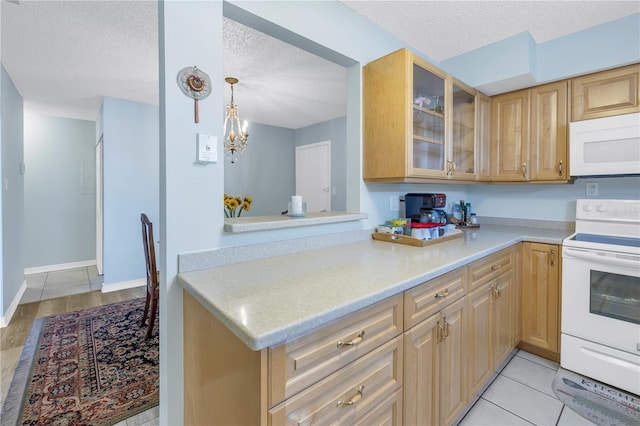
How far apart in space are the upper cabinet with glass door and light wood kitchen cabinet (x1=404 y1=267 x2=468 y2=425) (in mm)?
723

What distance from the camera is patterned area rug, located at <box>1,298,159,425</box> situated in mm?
1654

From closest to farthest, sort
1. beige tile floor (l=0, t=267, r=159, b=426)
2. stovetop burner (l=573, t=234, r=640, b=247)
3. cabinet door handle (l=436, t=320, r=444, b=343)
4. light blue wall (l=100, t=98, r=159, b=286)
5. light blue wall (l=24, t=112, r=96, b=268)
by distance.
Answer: cabinet door handle (l=436, t=320, r=444, b=343) → stovetop burner (l=573, t=234, r=640, b=247) → beige tile floor (l=0, t=267, r=159, b=426) → light blue wall (l=100, t=98, r=159, b=286) → light blue wall (l=24, t=112, r=96, b=268)

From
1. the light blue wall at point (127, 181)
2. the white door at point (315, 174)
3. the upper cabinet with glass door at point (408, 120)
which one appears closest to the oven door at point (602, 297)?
the upper cabinet with glass door at point (408, 120)

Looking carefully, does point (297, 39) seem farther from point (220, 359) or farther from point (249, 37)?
point (220, 359)

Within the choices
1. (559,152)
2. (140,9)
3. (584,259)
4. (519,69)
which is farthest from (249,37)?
(584,259)

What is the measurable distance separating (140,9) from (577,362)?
3.61m

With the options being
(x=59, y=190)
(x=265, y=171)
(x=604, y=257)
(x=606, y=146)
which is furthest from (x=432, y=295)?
(x=59, y=190)

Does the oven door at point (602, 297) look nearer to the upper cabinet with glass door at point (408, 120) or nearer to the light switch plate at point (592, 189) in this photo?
the light switch plate at point (592, 189)

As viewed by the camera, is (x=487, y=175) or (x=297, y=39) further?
(x=487, y=175)

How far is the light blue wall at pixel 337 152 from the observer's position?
15.6 feet

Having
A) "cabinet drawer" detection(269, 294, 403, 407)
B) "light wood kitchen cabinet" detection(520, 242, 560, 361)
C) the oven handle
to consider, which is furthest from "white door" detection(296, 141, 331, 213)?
"cabinet drawer" detection(269, 294, 403, 407)

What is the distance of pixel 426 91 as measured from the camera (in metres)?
1.95

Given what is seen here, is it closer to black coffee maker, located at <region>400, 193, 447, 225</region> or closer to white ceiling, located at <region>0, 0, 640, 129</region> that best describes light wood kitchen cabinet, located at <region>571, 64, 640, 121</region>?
white ceiling, located at <region>0, 0, 640, 129</region>

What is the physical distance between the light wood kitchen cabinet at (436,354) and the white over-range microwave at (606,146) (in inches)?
55.8
